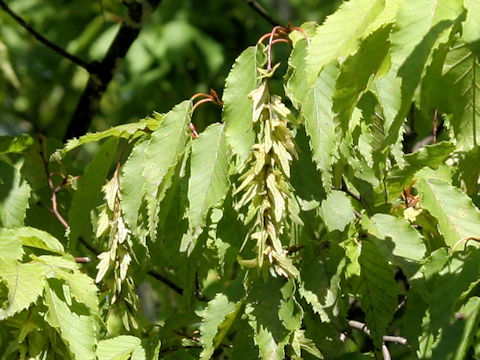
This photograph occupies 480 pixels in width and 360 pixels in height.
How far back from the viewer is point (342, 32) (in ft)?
4.61

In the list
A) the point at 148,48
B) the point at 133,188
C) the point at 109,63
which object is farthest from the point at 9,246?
the point at 148,48

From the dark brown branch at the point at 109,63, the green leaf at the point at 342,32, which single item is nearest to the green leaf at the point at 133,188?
the green leaf at the point at 342,32

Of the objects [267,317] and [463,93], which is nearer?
[463,93]

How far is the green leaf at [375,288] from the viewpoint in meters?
1.66

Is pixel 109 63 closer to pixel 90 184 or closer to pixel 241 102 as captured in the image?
pixel 90 184

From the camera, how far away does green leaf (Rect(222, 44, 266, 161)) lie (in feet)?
5.40

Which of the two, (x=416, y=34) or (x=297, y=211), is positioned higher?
(x=416, y=34)

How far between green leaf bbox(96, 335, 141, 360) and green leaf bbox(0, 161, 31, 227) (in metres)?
0.42

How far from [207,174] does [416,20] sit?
514mm

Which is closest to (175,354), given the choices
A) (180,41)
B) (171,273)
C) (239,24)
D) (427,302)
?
(427,302)

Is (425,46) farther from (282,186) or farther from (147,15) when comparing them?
(147,15)

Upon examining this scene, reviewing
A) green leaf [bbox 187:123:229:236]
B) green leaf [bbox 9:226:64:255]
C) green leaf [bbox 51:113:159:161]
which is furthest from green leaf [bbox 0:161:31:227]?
green leaf [bbox 187:123:229:236]

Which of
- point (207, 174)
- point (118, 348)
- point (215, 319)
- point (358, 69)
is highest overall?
point (358, 69)

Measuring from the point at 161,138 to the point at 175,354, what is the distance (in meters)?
0.46
